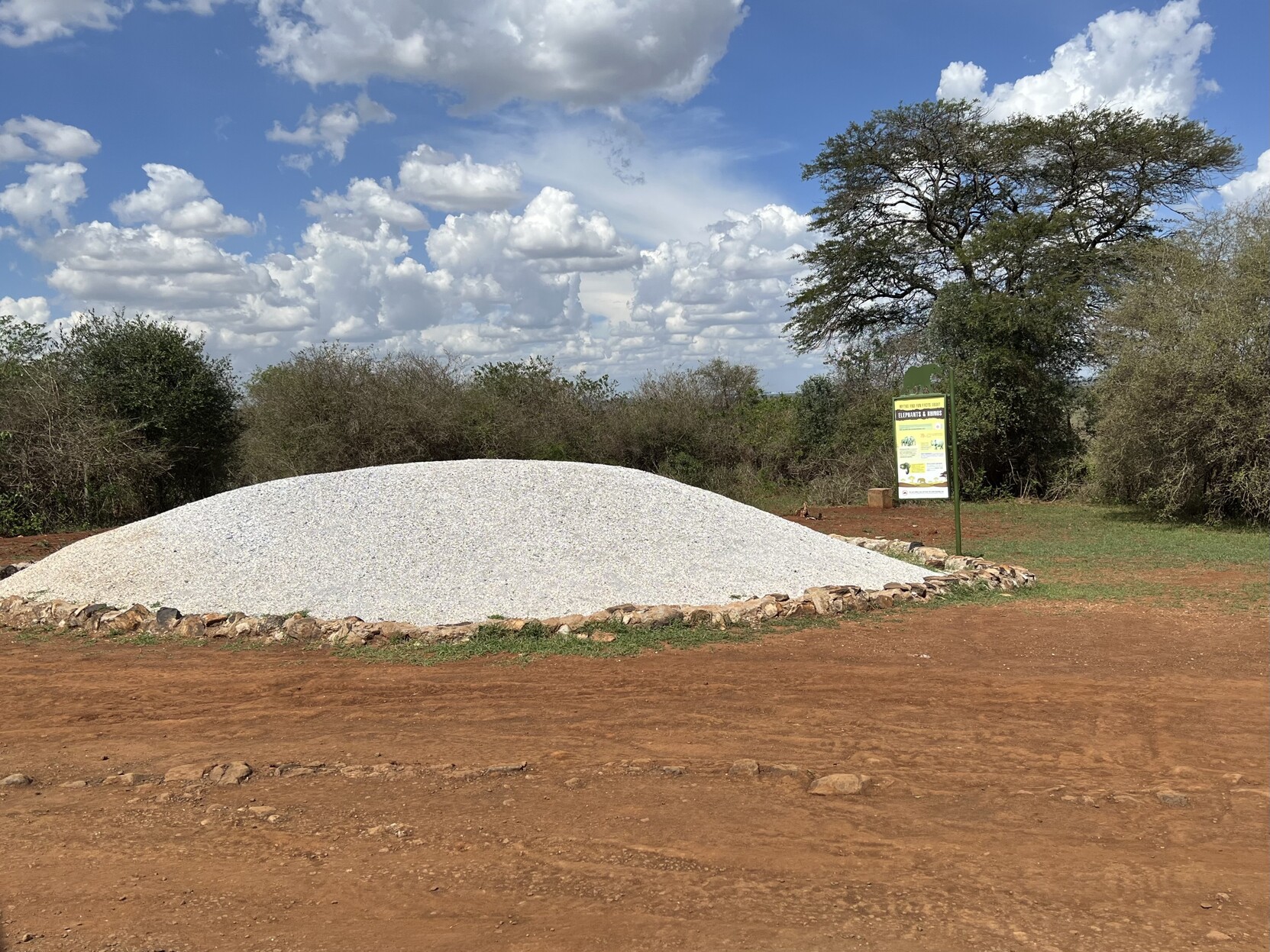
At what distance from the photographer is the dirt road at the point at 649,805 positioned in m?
3.47

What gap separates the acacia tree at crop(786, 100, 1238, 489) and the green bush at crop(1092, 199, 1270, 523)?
11.2 ft

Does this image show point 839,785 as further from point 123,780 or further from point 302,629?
point 302,629

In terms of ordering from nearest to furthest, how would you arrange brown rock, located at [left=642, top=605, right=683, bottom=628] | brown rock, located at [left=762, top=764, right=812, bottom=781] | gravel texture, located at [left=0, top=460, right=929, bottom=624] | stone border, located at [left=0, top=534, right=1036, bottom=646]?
brown rock, located at [left=762, top=764, right=812, bottom=781]
stone border, located at [left=0, top=534, right=1036, bottom=646]
brown rock, located at [left=642, top=605, right=683, bottom=628]
gravel texture, located at [left=0, top=460, right=929, bottom=624]

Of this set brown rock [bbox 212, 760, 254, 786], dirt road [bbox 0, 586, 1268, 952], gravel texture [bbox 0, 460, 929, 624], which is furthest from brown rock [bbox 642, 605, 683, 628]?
brown rock [bbox 212, 760, 254, 786]

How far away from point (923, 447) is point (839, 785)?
7.83 m

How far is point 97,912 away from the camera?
3545 mm

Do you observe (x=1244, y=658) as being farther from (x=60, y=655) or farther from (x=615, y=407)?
(x=615, y=407)

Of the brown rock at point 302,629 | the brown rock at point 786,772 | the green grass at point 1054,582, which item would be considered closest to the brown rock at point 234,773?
the green grass at point 1054,582

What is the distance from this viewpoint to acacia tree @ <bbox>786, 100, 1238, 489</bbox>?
20.3 m

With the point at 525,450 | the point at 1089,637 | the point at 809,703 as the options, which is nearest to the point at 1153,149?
the point at 525,450

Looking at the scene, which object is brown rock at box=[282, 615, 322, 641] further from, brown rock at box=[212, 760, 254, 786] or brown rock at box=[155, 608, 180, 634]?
brown rock at box=[212, 760, 254, 786]

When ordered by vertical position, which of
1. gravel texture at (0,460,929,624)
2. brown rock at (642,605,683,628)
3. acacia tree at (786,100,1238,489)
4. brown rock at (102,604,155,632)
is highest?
acacia tree at (786,100,1238,489)

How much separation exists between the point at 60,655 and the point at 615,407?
16788 mm

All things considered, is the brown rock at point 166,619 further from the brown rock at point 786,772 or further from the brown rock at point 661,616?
the brown rock at point 786,772
